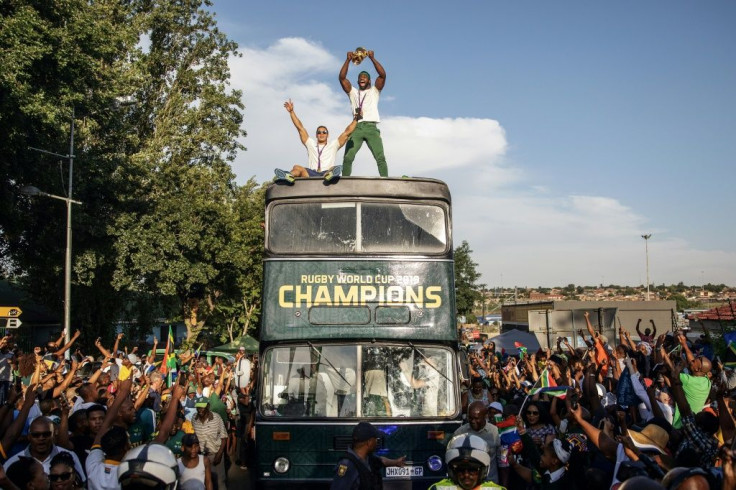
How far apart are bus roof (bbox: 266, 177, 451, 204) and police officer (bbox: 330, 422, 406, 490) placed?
4307 millimetres

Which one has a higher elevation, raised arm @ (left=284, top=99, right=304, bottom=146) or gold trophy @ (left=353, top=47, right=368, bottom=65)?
gold trophy @ (left=353, top=47, right=368, bottom=65)

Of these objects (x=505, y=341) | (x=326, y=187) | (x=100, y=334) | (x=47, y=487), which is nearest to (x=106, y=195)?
(x=100, y=334)

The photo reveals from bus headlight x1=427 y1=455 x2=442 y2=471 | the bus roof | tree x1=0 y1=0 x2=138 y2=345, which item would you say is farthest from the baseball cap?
tree x1=0 y1=0 x2=138 y2=345

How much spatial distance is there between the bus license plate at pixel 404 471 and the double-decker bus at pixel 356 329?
1cm

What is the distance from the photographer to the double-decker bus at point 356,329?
845cm

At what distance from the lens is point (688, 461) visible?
503 cm

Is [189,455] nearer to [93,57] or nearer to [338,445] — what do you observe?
[338,445]

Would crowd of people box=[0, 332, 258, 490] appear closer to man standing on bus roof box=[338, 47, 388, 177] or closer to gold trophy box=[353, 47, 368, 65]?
man standing on bus roof box=[338, 47, 388, 177]

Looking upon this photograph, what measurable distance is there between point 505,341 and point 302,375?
825 inches

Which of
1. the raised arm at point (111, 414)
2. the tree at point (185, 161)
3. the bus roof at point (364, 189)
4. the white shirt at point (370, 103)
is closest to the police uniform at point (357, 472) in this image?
the raised arm at point (111, 414)

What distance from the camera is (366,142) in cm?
1128

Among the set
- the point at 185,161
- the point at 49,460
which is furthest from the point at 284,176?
the point at 185,161

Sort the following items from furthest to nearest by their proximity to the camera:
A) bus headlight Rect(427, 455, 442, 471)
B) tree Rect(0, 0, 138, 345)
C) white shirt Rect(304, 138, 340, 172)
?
tree Rect(0, 0, 138, 345)
white shirt Rect(304, 138, 340, 172)
bus headlight Rect(427, 455, 442, 471)

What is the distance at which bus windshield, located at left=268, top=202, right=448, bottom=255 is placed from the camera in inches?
362
